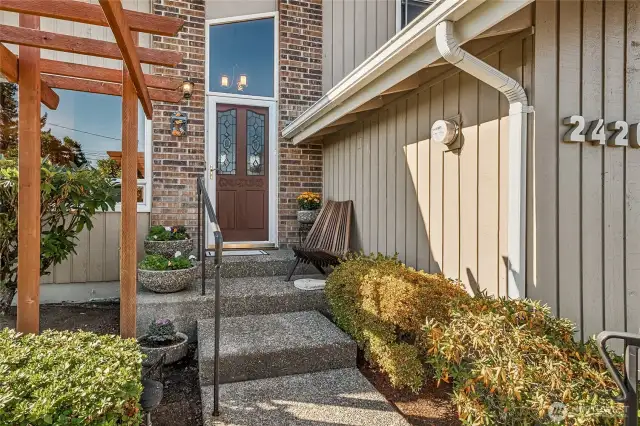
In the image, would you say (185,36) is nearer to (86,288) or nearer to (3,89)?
(3,89)

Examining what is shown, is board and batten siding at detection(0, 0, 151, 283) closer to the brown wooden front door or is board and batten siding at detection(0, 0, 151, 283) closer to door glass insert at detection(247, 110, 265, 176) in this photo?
the brown wooden front door

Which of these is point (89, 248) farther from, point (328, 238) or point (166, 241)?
point (328, 238)

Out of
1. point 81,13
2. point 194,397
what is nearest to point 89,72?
point 81,13

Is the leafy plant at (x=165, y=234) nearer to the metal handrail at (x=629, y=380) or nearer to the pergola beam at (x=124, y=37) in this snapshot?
the pergola beam at (x=124, y=37)

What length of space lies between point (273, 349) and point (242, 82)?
378 cm

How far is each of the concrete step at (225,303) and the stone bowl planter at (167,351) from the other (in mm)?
233

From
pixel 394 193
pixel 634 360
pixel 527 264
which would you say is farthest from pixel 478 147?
pixel 634 360

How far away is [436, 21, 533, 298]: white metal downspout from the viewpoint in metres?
2.23

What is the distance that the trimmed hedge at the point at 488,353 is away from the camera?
152 cm

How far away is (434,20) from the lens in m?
2.24

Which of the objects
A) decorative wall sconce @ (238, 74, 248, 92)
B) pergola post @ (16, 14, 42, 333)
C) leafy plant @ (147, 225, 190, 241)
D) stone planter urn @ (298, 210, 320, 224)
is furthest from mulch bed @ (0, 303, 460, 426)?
decorative wall sconce @ (238, 74, 248, 92)

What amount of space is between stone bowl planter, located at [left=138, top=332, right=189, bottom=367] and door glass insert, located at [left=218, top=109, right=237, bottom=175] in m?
2.58

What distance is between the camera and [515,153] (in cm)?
227

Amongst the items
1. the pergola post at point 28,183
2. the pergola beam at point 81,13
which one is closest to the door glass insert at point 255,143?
the pergola post at point 28,183
